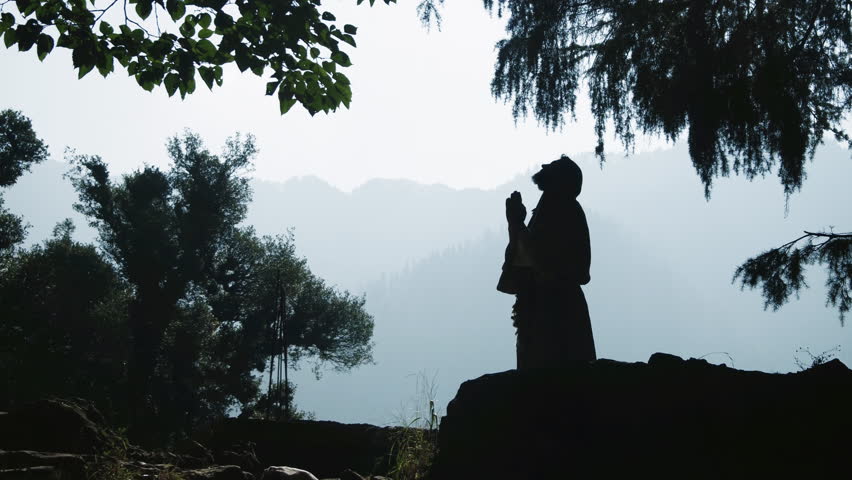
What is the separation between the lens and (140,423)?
22281mm

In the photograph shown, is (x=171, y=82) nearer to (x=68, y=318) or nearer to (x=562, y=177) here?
(x=562, y=177)

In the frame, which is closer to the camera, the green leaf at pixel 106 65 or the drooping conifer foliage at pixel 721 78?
the green leaf at pixel 106 65

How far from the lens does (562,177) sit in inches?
217

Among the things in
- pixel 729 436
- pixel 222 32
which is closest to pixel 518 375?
pixel 729 436

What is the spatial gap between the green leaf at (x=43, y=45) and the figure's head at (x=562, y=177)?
435cm

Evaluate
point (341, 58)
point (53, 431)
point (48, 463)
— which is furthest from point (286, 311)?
point (48, 463)

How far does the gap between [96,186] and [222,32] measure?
25928mm

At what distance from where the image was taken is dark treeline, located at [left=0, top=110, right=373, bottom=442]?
24.5 metres

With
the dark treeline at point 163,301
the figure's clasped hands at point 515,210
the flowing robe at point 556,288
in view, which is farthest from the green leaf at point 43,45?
the dark treeline at point 163,301

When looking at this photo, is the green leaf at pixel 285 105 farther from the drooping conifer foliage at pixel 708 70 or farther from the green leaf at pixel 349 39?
the drooping conifer foliage at pixel 708 70

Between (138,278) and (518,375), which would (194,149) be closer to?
(138,278)

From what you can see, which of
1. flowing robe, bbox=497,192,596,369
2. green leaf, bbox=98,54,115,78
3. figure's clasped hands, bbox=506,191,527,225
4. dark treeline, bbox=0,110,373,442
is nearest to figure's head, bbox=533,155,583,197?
flowing robe, bbox=497,192,596,369

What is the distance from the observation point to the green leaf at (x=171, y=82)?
18.0ft

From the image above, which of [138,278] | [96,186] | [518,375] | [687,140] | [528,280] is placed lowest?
[518,375]
